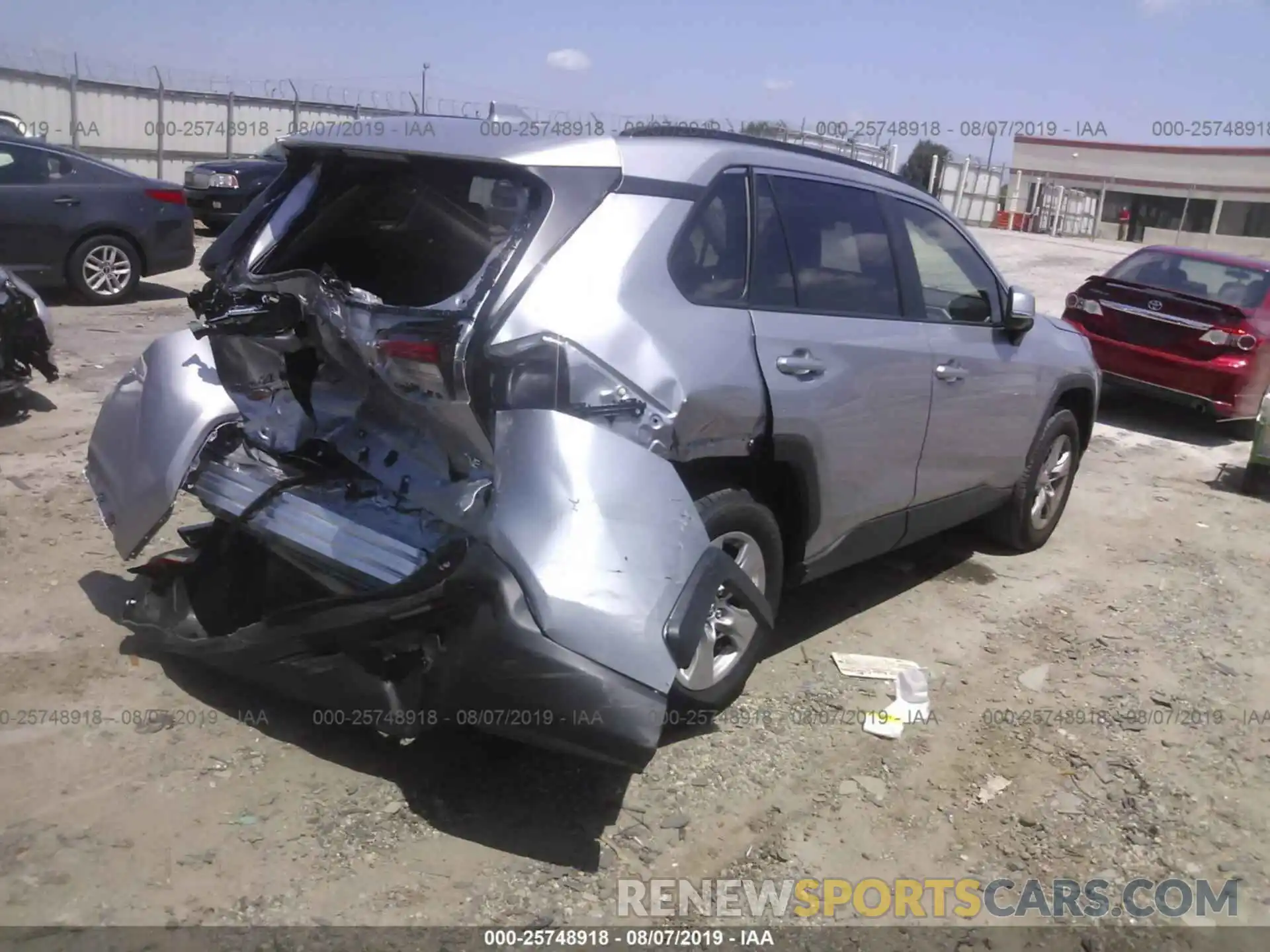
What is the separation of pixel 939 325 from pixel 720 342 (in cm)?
156

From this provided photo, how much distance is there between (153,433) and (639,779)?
2130 mm

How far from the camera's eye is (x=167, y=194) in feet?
35.9

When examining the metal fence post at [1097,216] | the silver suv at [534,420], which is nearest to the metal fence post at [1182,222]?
the metal fence post at [1097,216]

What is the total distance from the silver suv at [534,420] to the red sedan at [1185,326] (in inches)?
199

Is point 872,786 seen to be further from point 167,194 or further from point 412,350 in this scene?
point 167,194

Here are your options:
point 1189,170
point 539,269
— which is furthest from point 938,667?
point 1189,170

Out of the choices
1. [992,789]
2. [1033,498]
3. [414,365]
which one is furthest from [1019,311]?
[414,365]

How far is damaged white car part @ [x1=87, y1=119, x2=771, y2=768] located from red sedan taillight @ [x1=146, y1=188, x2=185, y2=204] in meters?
7.56

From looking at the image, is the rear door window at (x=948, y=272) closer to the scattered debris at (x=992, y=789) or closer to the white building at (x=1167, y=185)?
the scattered debris at (x=992, y=789)

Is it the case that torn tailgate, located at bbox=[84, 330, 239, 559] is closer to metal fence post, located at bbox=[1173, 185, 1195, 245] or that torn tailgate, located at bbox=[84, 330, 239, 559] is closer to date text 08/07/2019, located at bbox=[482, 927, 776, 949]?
date text 08/07/2019, located at bbox=[482, 927, 776, 949]

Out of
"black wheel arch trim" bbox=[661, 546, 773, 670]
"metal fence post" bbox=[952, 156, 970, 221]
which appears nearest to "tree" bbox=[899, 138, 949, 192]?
"metal fence post" bbox=[952, 156, 970, 221]

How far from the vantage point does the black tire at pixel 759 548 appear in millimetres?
3488

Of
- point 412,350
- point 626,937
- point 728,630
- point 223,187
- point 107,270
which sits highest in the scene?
point 223,187

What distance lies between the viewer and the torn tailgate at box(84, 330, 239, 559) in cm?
379
